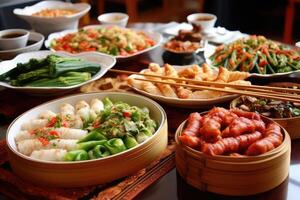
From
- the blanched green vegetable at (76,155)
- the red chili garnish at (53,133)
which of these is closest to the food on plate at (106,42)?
the red chili garnish at (53,133)

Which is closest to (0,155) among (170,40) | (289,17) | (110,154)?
(110,154)

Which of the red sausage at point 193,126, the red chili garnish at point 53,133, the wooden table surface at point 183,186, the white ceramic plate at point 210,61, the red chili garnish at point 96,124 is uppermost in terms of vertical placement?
the red sausage at point 193,126

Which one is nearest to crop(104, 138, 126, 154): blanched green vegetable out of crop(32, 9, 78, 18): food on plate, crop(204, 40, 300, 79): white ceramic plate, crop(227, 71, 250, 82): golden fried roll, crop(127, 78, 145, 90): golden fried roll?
crop(127, 78, 145, 90): golden fried roll

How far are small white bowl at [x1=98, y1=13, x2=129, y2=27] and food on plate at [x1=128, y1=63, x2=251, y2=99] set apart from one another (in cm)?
84

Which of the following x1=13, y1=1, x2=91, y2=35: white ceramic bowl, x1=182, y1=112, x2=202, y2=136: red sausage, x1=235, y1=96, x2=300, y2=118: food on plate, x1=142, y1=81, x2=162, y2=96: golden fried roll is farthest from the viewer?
x1=13, y1=1, x2=91, y2=35: white ceramic bowl

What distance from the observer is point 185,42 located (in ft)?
7.87

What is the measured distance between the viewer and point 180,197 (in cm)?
127

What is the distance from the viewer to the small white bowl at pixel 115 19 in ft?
9.05

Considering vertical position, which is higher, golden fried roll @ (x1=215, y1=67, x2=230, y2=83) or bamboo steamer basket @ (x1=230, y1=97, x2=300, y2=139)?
golden fried roll @ (x1=215, y1=67, x2=230, y2=83)

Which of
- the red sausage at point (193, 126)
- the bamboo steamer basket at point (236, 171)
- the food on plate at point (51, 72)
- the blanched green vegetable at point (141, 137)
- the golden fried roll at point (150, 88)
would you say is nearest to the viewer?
the bamboo steamer basket at point (236, 171)

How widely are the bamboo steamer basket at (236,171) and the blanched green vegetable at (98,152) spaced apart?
0.24 m

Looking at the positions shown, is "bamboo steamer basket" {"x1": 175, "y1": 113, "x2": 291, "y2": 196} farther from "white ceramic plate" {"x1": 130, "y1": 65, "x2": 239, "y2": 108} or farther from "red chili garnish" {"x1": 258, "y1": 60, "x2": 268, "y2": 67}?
"red chili garnish" {"x1": 258, "y1": 60, "x2": 268, "y2": 67}

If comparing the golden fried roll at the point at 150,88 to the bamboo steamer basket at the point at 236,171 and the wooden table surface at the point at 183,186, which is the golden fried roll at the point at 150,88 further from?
the bamboo steamer basket at the point at 236,171

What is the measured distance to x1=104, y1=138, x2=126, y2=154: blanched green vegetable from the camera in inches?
52.3
